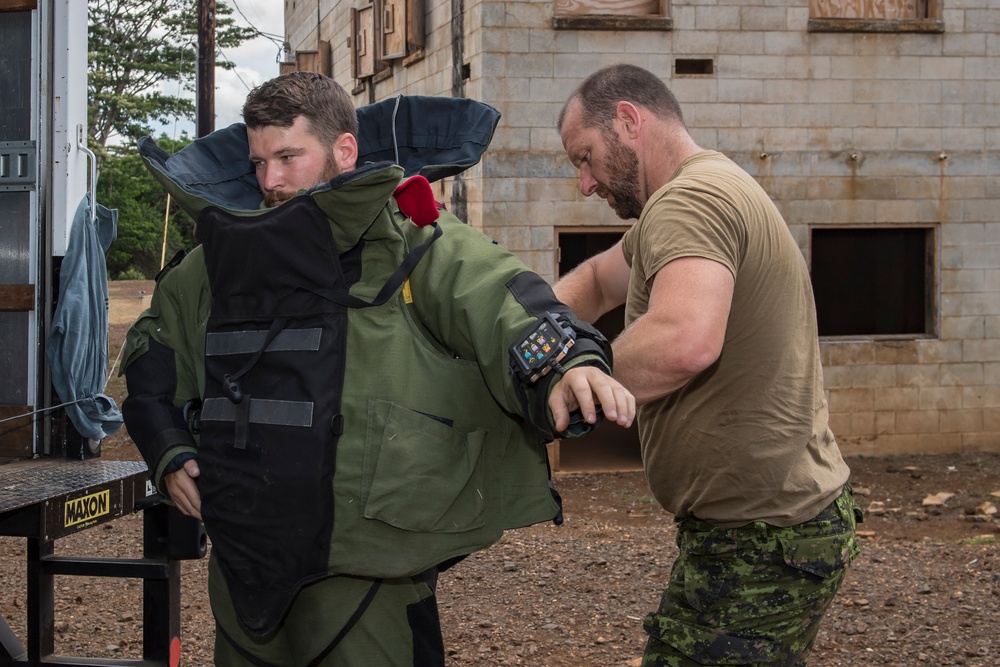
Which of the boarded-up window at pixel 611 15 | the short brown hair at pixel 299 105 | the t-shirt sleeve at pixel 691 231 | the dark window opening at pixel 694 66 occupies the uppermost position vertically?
the boarded-up window at pixel 611 15

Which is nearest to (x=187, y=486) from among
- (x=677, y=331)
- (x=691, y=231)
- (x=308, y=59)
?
(x=677, y=331)

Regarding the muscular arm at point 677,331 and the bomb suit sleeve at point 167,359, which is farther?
the bomb suit sleeve at point 167,359

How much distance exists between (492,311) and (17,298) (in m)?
2.45

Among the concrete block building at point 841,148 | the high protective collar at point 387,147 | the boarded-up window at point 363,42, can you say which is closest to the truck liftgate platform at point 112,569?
the high protective collar at point 387,147

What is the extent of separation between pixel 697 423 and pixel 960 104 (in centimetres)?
934

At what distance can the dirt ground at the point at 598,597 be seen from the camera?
16.9ft

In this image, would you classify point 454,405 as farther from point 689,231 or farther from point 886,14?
point 886,14

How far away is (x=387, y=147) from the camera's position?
2.95 meters

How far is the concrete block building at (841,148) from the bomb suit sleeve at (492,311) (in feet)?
25.3

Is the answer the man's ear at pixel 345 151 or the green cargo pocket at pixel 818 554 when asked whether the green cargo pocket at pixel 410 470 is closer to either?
the man's ear at pixel 345 151

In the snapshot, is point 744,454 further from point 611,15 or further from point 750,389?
point 611,15

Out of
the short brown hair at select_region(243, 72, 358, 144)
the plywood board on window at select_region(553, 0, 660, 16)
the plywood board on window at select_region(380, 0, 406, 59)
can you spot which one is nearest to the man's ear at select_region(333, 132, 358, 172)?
the short brown hair at select_region(243, 72, 358, 144)

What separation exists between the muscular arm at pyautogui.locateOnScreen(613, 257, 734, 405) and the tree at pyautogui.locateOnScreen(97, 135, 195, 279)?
29.6 meters

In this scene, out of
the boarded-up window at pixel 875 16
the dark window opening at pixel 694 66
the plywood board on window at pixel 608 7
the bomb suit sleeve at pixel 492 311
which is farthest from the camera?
the boarded-up window at pixel 875 16
